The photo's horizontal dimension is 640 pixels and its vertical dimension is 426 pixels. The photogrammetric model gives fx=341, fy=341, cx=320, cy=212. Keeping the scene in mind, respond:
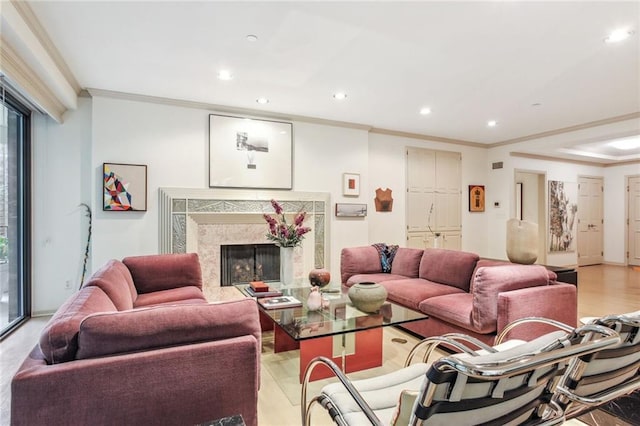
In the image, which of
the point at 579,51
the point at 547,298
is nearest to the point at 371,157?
the point at 579,51

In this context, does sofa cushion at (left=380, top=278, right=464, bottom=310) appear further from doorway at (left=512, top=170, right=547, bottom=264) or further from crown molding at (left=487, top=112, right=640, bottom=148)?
doorway at (left=512, top=170, right=547, bottom=264)

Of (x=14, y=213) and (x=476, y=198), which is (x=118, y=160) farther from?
(x=476, y=198)

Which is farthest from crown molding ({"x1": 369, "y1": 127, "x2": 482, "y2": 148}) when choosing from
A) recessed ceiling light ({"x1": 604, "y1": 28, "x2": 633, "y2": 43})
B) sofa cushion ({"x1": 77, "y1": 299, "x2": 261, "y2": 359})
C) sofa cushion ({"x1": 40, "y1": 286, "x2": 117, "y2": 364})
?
sofa cushion ({"x1": 40, "y1": 286, "x2": 117, "y2": 364})

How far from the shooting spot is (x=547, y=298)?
2.85 m

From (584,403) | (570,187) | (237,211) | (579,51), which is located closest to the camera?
(584,403)

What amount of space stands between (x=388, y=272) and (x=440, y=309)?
5.04 ft

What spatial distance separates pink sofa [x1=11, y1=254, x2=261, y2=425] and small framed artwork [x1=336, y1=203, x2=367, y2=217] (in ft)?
12.6

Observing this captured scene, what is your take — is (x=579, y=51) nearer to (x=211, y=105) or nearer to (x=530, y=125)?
(x=530, y=125)

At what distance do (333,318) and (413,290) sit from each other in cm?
131

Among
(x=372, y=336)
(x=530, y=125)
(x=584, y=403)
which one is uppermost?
(x=530, y=125)

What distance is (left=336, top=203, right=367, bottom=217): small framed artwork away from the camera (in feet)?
17.7

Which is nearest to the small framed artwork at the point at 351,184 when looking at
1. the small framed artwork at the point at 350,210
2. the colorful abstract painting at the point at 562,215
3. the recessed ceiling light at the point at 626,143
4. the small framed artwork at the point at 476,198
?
the small framed artwork at the point at 350,210

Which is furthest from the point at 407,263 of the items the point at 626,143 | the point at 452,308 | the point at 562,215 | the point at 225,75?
the point at 626,143

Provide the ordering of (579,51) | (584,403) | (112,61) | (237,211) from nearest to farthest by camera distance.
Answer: (584,403) < (579,51) < (112,61) < (237,211)
